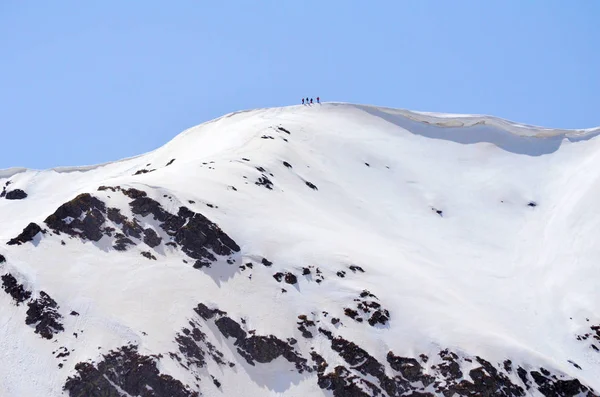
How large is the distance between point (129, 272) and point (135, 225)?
5026mm

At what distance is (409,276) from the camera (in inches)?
2557

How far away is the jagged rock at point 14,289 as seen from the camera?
5300 cm

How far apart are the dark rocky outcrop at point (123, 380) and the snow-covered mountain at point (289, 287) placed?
0.09 meters

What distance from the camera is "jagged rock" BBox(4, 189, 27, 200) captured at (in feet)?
300

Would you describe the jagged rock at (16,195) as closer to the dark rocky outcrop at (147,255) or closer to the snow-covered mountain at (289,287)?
the snow-covered mountain at (289,287)

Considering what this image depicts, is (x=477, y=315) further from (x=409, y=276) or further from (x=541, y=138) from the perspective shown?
(x=541, y=138)

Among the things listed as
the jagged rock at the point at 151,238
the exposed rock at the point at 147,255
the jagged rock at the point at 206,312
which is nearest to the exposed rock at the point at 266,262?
the jagged rock at the point at 206,312

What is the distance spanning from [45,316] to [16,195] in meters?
44.1

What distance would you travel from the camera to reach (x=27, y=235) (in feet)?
191

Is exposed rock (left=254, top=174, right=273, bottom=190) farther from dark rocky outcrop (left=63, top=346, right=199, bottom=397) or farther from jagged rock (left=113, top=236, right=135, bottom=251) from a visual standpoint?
dark rocky outcrop (left=63, top=346, right=199, bottom=397)

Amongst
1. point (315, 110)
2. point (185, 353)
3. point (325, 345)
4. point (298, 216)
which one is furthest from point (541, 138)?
point (185, 353)

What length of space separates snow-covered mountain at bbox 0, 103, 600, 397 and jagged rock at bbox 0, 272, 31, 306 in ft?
0.57

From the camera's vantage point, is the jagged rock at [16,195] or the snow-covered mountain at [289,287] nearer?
the snow-covered mountain at [289,287]

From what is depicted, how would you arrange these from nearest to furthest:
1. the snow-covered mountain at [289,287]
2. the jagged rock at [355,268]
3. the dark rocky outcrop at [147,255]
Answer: the snow-covered mountain at [289,287]
the dark rocky outcrop at [147,255]
the jagged rock at [355,268]
